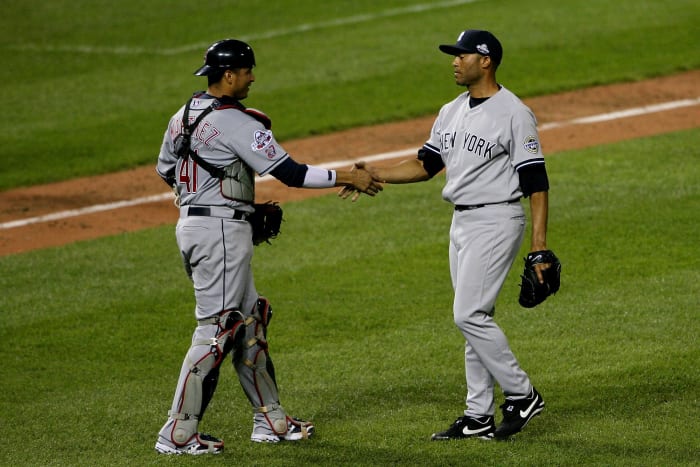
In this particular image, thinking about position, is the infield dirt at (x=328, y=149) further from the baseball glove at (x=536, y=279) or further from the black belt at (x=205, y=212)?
the baseball glove at (x=536, y=279)

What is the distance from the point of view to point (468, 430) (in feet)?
20.3

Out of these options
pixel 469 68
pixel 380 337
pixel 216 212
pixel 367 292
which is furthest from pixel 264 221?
pixel 367 292

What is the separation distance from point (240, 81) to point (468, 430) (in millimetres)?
2111

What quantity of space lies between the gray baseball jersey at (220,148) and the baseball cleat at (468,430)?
5.11 feet

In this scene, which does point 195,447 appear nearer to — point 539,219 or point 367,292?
point 539,219

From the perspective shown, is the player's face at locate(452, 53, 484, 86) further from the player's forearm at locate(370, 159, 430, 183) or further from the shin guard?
the shin guard

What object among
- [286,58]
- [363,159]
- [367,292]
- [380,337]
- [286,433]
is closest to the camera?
[286,433]

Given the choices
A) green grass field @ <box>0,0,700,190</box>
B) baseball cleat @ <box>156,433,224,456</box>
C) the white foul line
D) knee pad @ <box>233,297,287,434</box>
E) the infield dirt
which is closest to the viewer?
baseball cleat @ <box>156,433,224,456</box>

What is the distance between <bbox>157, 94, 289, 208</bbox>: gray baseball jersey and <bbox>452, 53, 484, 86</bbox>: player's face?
38.9 inches

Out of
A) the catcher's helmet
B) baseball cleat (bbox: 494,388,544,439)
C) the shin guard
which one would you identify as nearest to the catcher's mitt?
the shin guard

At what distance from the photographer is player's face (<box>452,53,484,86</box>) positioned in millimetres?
6164

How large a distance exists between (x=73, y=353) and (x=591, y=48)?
32.7 feet

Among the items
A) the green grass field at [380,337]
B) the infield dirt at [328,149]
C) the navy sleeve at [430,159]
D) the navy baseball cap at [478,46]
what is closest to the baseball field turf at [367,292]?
the green grass field at [380,337]

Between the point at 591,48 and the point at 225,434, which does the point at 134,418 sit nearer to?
the point at 225,434
